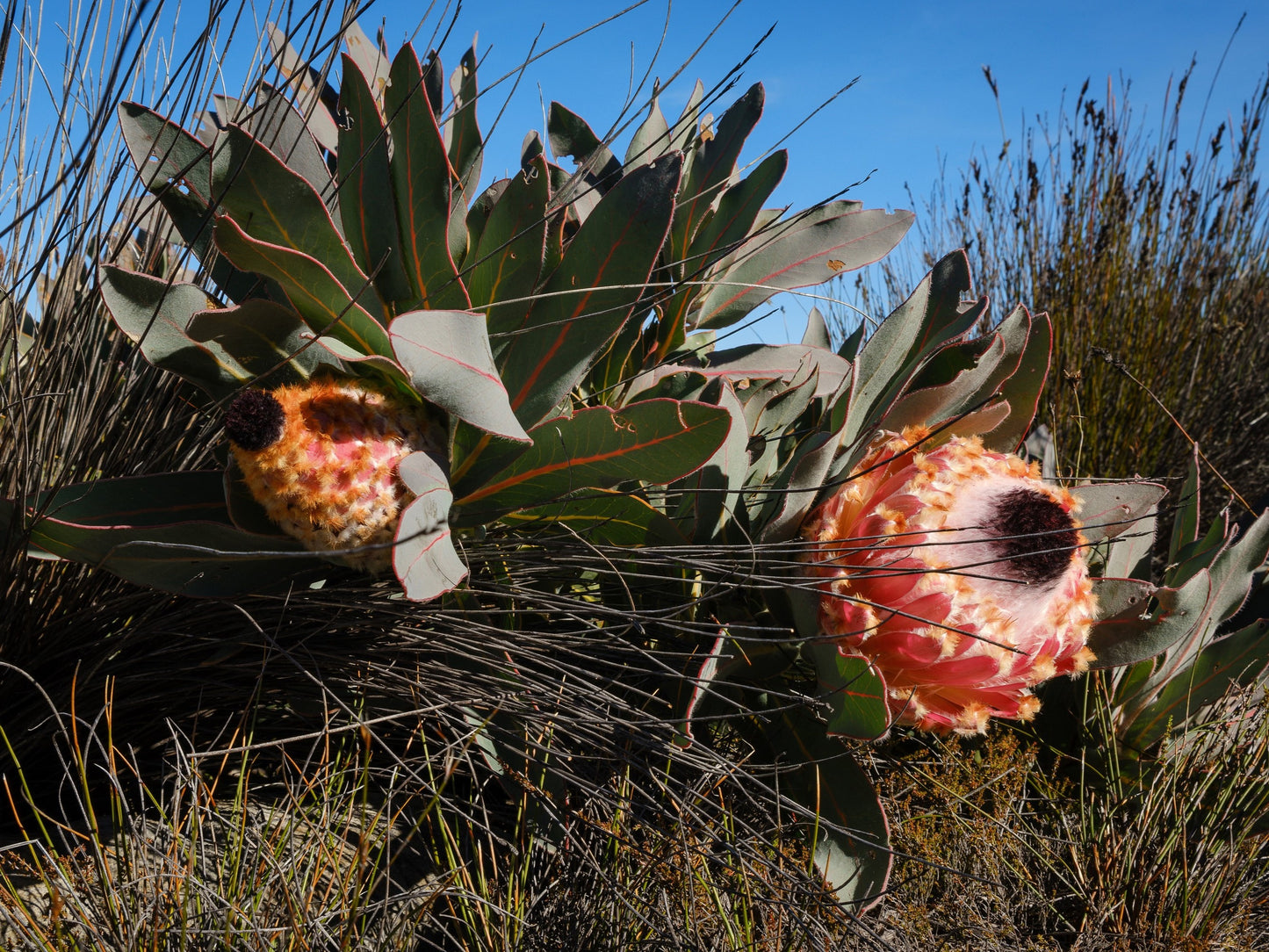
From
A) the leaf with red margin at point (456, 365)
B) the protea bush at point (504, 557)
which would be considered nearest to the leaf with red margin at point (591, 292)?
the protea bush at point (504, 557)

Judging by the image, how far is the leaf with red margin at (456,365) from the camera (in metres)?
0.66

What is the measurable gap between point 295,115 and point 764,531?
61cm

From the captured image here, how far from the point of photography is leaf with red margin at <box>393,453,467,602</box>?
2.15 ft

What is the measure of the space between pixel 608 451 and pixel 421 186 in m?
0.30

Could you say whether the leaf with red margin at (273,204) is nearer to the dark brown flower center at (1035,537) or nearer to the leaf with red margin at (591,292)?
the leaf with red margin at (591,292)

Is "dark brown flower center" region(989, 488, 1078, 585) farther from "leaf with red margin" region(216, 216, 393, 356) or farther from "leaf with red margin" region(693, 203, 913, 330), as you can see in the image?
"leaf with red margin" region(216, 216, 393, 356)

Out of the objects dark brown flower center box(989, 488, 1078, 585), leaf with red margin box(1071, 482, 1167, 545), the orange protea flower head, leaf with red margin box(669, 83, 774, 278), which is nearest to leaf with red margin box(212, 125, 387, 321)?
the orange protea flower head

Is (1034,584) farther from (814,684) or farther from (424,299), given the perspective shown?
(424,299)

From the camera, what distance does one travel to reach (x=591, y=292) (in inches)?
31.2

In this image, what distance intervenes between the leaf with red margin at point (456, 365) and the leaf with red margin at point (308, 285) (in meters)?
0.06

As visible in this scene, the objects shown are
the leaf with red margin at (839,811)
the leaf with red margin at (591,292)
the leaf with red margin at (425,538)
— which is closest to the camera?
the leaf with red margin at (425,538)

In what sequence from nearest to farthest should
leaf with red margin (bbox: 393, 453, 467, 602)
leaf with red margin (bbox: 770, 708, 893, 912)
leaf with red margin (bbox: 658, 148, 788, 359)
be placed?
leaf with red margin (bbox: 393, 453, 467, 602), leaf with red margin (bbox: 770, 708, 893, 912), leaf with red margin (bbox: 658, 148, 788, 359)

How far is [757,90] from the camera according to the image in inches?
39.2

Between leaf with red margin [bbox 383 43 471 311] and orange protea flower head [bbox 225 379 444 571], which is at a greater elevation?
leaf with red margin [bbox 383 43 471 311]
